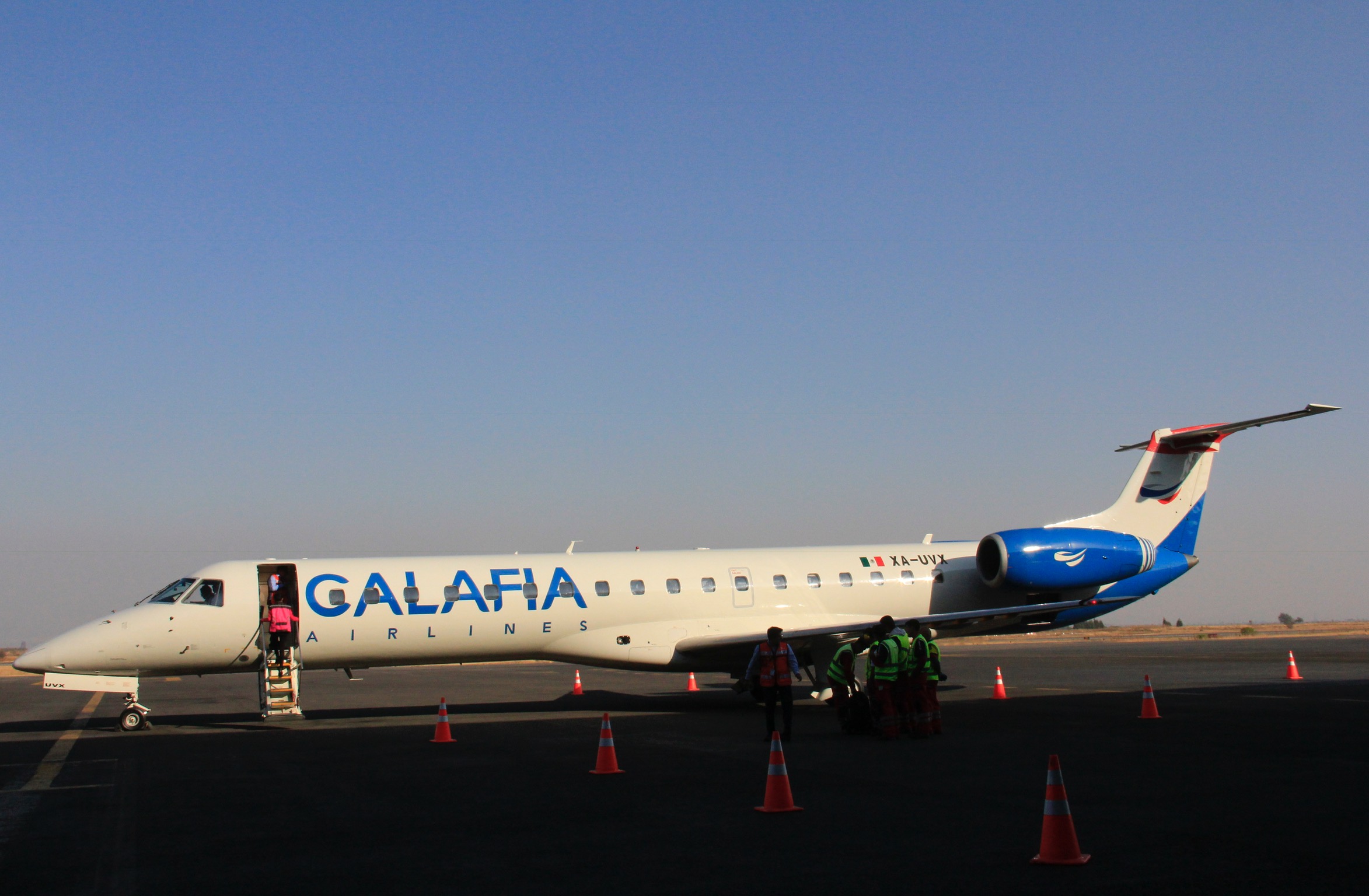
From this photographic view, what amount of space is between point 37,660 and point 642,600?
10098mm

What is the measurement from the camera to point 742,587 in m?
Answer: 21.6

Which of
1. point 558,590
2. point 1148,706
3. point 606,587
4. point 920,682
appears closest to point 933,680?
point 920,682

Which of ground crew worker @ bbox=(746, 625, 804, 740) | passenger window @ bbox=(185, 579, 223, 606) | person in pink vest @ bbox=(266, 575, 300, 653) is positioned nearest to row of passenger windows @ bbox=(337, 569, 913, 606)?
passenger window @ bbox=(185, 579, 223, 606)

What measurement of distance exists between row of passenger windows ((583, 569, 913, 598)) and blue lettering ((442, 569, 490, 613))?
2021 millimetres

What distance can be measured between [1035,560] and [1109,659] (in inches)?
608

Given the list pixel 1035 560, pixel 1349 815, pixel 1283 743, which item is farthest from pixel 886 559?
pixel 1349 815

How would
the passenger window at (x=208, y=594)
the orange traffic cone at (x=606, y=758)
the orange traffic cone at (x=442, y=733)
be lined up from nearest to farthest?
the orange traffic cone at (x=606, y=758) → the orange traffic cone at (x=442, y=733) → the passenger window at (x=208, y=594)

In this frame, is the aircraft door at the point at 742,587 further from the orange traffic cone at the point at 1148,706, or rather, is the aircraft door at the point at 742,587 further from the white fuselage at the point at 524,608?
the orange traffic cone at the point at 1148,706

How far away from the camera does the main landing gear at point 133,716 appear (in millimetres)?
17969

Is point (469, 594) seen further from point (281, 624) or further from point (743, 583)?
point (743, 583)

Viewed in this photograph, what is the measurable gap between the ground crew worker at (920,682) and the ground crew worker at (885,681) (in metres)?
0.22

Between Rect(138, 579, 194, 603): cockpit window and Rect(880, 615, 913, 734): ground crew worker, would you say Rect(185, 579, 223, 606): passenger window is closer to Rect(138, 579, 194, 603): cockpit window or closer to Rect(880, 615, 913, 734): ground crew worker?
Rect(138, 579, 194, 603): cockpit window

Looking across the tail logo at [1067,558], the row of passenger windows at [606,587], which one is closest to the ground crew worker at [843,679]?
the row of passenger windows at [606,587]

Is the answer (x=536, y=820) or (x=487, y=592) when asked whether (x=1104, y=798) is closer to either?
(x=536, y=820)
